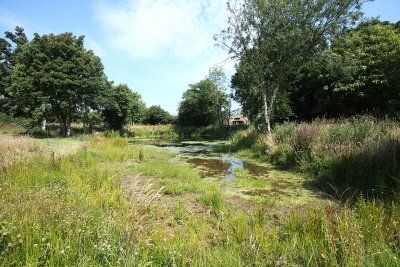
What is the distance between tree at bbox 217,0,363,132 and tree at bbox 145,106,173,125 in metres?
48.7

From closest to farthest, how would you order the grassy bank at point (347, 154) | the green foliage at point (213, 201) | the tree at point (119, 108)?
the green foliage at point (213, 201), the grassy bank at point (347, 154), the tree at point (119, 108)

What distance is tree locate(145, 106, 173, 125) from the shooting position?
66.5 metres

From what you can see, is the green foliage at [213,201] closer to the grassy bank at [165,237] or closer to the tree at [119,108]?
the grassy bank at [165,237]

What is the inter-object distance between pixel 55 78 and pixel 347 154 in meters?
21.0

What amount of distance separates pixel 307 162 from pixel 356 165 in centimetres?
262

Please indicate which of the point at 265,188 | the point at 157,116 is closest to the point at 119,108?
the point at 265,188

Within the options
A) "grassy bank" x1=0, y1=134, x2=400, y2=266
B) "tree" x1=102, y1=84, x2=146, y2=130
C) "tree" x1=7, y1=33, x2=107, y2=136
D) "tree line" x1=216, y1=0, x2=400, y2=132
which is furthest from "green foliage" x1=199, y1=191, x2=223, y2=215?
"tree" x1=102, y1=84, x2=146, y2=130

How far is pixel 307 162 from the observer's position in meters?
9.62

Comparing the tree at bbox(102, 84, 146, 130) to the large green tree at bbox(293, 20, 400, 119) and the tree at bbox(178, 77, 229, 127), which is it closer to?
the tree at bbox(178, 77, 229, 127)

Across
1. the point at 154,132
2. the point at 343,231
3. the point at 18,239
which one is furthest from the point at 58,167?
the point at 154,132

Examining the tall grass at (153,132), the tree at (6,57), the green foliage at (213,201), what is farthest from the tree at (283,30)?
the tree at (6,57)

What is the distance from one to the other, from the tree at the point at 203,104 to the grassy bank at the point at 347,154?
2779 cm

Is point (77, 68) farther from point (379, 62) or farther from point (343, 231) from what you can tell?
point (343, 231)

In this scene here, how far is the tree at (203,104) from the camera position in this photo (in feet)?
136
